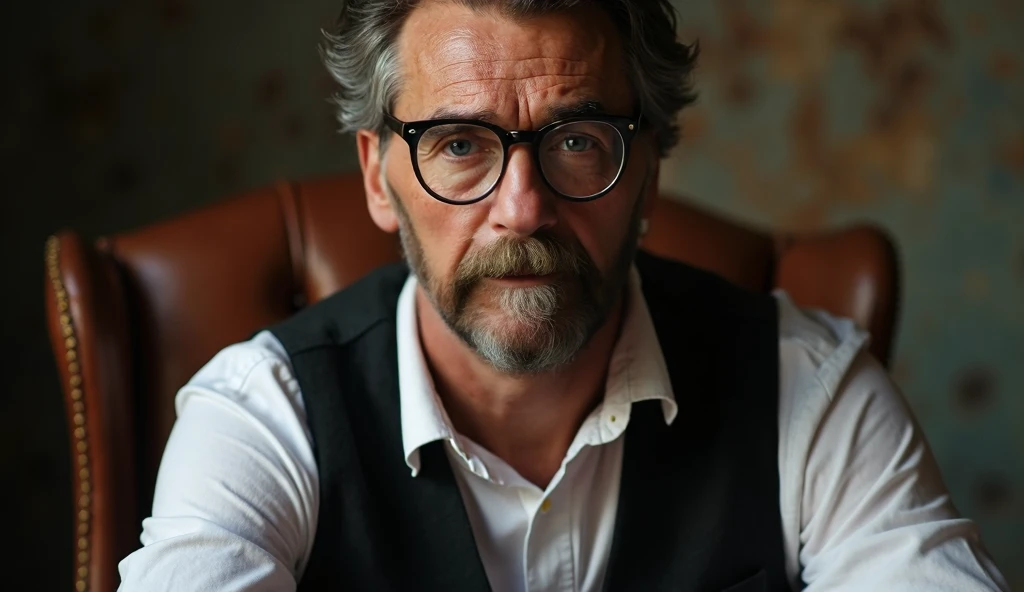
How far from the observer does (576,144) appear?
1.22 m

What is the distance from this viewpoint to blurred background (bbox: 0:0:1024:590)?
7.43 feet

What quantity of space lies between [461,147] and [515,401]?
34 centimetres

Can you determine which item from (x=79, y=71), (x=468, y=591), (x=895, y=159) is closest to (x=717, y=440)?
(x=468, y=591)

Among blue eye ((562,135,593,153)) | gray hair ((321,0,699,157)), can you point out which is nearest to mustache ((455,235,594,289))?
blue eye ((562,135,593,153))

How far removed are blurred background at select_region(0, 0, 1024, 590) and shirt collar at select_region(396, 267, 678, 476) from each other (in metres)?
1.10

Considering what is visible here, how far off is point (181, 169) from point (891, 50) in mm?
1637

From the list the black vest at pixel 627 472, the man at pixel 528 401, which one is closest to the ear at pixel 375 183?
the man at pixel 528 401

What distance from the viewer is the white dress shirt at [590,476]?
1.21 m

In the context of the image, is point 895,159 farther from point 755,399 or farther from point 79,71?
point 79,71

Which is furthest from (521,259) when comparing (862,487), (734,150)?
(734,150)

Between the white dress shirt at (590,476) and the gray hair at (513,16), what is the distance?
0.26m

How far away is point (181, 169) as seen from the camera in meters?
2.33

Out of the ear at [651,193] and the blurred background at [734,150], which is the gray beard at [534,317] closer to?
the ear at [651,193]

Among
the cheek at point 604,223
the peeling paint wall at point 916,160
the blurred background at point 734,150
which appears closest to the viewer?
the cheek at point 604,223
